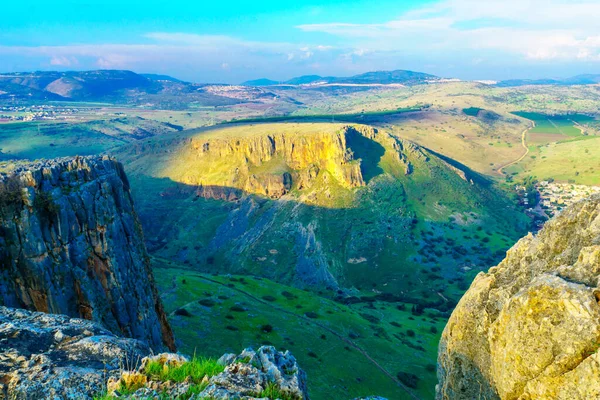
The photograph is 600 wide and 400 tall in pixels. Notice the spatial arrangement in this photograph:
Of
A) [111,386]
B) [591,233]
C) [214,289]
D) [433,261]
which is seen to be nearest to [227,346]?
[214,289]

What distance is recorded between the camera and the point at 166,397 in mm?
10234

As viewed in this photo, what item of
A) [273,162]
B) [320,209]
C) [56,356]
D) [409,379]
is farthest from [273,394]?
[273,162]

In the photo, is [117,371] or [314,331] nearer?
[117,371]

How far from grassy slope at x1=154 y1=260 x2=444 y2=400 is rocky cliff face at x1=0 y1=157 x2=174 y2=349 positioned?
17.8 m

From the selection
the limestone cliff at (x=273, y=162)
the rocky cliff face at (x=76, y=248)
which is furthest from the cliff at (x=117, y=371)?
the limestone cliff at (x=273, y=162)

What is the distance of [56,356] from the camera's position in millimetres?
14281

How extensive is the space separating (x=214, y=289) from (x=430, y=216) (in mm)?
96681

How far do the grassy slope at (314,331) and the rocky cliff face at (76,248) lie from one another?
17824mm

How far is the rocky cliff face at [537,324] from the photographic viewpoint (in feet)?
32.3

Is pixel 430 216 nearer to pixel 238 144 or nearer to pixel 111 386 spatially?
pixel 238 144

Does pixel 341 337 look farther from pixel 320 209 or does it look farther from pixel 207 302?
pixel 320 209

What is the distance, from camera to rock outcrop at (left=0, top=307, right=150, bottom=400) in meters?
12.1

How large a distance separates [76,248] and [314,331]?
48296 millimetres

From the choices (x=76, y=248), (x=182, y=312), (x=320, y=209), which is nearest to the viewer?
(x=76, y=248)
